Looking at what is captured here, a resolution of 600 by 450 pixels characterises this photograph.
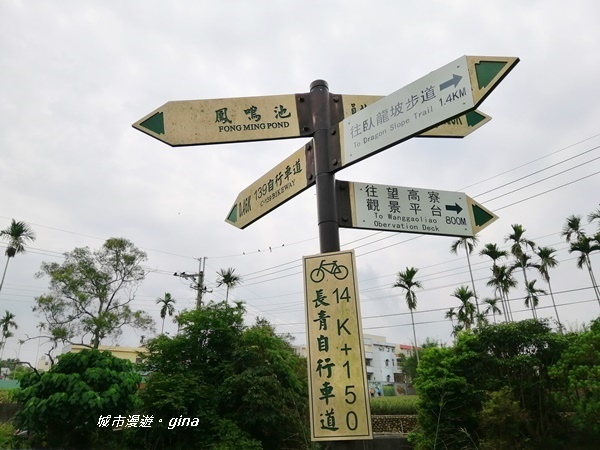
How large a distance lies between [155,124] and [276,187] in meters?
0.89

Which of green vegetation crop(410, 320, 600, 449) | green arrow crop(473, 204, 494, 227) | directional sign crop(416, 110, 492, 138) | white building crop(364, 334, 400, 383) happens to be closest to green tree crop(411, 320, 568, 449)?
green vegetation crop(410, 320, 600, 449)

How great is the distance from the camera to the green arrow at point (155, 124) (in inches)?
105

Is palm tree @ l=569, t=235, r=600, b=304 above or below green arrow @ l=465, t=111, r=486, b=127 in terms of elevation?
above

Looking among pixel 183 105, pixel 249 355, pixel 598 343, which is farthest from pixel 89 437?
pixel 598 343

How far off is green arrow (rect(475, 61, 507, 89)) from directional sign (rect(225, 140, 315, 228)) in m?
0.99

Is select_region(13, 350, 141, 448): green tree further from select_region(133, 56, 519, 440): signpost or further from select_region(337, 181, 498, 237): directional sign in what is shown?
select_region(337, 181, 498, 237): directional sign

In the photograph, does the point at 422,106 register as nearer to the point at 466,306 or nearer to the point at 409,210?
the point at 409,210

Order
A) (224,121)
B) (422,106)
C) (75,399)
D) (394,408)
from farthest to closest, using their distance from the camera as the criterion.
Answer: (394,408), (75,399), (224,121), (422,106)

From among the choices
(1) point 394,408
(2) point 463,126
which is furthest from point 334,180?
(1) point 394,408

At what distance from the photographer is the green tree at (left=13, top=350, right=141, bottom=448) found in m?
7.82

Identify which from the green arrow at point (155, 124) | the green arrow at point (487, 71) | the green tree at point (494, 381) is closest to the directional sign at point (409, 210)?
the green arrow at point (487, 71)

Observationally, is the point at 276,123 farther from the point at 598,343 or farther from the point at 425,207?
the point at 598,343

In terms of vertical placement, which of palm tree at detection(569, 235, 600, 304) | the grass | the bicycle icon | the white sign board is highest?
palm tree at detection(569, 235, 600, 304)

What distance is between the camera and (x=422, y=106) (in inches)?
84.8
